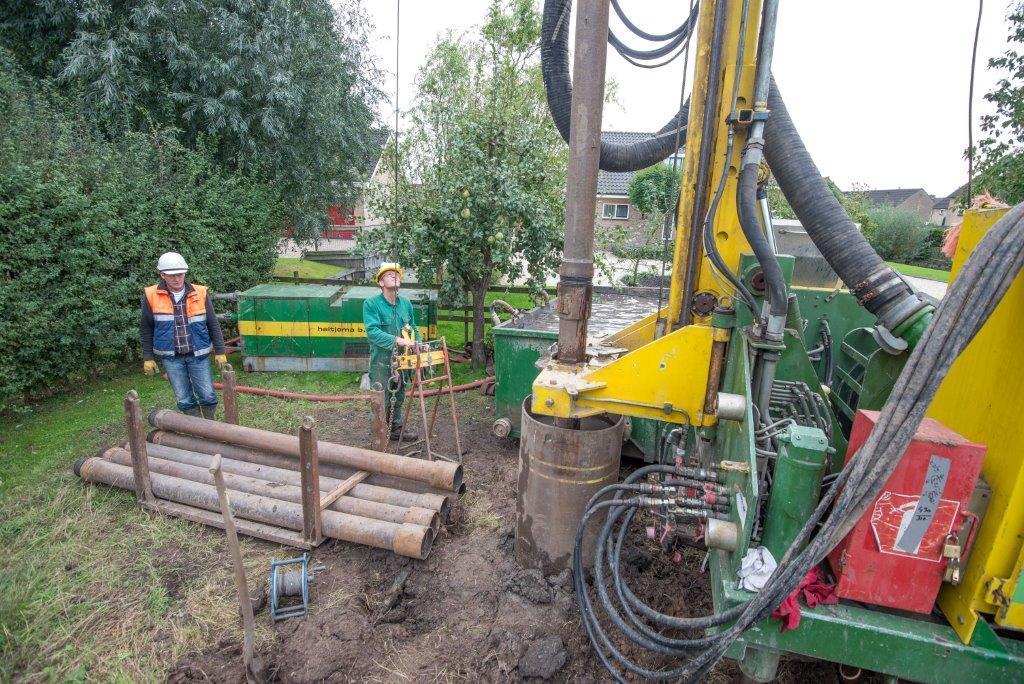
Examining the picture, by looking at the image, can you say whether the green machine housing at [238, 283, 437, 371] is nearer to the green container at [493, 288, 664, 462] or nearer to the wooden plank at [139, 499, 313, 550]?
the green container at [493, 288, 664, 462]

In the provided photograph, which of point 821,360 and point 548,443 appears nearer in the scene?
point 548,443

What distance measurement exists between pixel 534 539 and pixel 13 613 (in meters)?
3.31

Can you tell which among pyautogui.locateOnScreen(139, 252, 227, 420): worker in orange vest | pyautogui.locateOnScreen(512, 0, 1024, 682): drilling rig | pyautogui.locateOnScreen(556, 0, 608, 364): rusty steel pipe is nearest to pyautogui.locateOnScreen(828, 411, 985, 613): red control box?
pyautogui.locateOnScreen(512, 0, 1024, 682): drilling rig

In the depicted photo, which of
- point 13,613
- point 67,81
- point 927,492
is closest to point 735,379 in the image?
point 927,492

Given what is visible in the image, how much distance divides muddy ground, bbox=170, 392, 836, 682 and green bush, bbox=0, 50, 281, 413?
4.93m

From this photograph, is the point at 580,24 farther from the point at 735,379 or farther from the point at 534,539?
the point at 534,539

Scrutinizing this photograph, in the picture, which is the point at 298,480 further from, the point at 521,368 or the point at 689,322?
the point at 689,322

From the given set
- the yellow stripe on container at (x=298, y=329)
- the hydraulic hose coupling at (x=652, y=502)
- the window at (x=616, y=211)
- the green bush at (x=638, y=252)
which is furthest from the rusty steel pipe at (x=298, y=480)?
the window at (x=616, y=211)

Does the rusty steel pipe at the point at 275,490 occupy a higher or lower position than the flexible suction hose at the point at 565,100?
lower

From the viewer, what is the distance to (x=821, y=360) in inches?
209

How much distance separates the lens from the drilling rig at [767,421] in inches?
79.1

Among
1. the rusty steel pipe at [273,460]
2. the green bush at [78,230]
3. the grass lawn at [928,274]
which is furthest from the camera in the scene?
the grass lawn at [928,274]

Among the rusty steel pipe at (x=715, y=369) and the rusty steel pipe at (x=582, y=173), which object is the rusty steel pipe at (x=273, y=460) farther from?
the rusty steel pipe at (x=715, y=369)

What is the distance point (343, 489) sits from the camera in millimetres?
4402
